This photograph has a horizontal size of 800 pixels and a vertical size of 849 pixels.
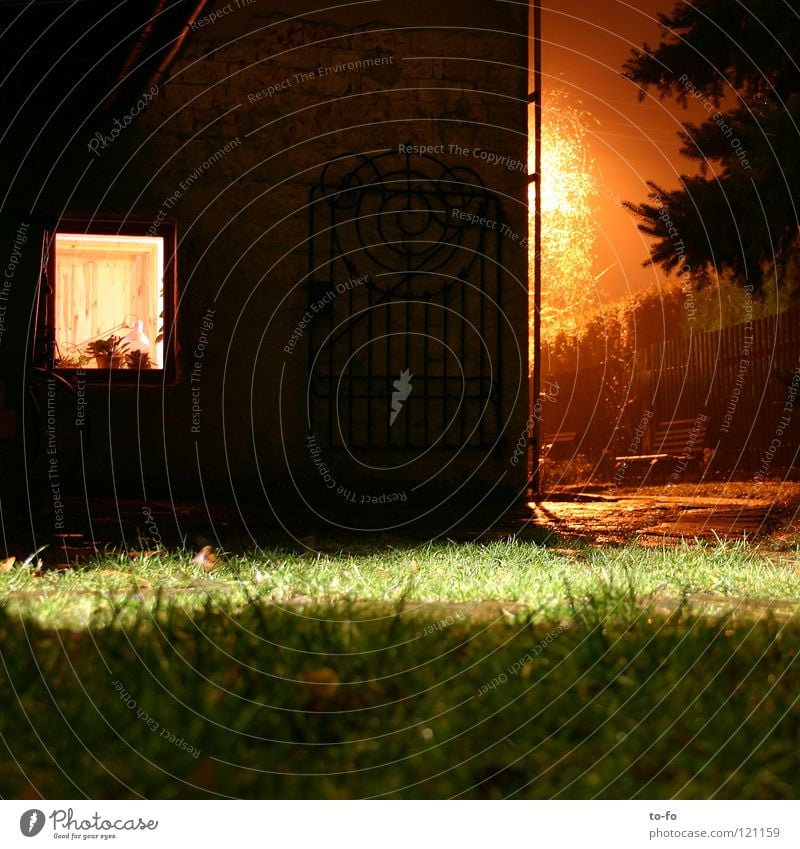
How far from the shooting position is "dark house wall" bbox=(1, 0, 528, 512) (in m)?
7.76

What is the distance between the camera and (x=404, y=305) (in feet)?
26.8

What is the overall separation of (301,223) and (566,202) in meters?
5.07

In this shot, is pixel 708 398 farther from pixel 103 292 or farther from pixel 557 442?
pixel 103 292

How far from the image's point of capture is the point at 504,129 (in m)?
8.40

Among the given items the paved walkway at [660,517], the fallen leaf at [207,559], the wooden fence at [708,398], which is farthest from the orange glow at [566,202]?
the fallen leaf at [207,559]

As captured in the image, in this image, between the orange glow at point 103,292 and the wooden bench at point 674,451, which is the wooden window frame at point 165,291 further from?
the wooden bench at point 674,451

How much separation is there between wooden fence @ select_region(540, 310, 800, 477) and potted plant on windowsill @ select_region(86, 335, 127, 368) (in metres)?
5.26

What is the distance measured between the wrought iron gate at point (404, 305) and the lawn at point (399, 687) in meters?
4.66

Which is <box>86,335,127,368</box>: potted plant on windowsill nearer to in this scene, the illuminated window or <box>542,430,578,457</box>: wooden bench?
the illuminated window

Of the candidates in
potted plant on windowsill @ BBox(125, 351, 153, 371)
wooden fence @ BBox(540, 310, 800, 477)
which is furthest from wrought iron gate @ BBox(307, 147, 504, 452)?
wooden fence @ BBox(540, 310, 800, 477)

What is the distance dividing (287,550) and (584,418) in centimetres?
1234

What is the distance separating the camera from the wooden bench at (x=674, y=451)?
1177 centimetres

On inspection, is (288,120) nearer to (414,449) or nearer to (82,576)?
(414,449)

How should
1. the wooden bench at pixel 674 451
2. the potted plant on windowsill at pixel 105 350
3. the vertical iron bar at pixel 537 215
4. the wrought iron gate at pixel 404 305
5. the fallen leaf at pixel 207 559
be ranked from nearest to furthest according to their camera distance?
the fallen leaf at pixel 207 559
the vertical iron bar at pixel 537 215
the wrought iron gate at pixel 404 305
the potted plant on windowsill at pixel 105 350
the wooden bench at pixel 674 451
